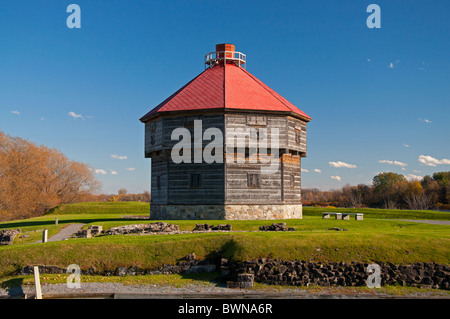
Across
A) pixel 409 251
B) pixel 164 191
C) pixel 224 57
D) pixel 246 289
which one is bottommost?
pixel 246 289

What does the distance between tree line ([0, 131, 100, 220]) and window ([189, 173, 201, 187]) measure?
103 ft

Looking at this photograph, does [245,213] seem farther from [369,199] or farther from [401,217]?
[369,199]

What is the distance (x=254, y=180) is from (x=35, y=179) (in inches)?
1496

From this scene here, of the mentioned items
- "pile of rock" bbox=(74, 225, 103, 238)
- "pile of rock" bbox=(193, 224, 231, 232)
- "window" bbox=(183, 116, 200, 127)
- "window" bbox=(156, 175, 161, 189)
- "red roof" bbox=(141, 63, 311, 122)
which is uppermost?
"red roof" bbox=(141, 63, 311, 122)

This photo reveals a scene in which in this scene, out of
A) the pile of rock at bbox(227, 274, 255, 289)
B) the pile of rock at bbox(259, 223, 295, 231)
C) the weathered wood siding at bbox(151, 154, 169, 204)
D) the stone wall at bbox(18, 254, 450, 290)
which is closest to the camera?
the pile of rock at bbox(227, 274, 255, 289)

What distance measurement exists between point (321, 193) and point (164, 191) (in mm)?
134191

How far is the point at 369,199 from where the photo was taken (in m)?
87.9

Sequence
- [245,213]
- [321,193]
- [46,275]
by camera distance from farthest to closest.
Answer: [321,193], [245,213], [46,275]

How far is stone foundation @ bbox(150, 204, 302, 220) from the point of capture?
31250 millimetres

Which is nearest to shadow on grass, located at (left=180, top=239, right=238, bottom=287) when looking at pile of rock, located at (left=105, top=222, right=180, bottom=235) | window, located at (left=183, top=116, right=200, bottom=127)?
pile of rock, located at (left=105, top=222, right=180, bottom=235)

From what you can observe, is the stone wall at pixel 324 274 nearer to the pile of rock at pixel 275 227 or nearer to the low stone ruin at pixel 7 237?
the pile of rock at pixel 275 227

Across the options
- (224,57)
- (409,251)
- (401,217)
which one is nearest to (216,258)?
(409,251)

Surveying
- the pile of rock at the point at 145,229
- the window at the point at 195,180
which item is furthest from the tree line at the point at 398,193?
the pile of rock at the point at 145,229

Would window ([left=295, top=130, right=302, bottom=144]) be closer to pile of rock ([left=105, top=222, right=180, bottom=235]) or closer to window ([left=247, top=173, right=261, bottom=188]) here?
window ([left=247, top=173, right=261, bottom=188])
